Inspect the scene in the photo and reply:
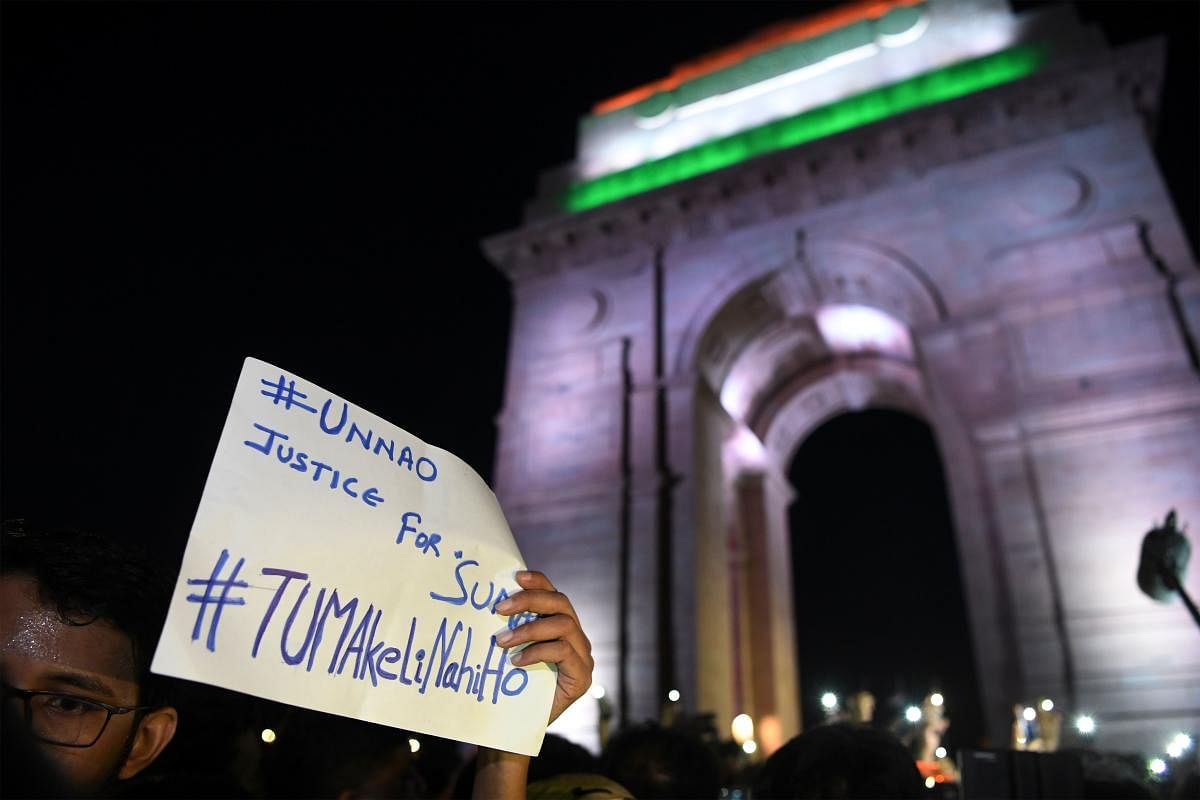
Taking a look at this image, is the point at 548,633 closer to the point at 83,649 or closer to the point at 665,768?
the point at 83,649

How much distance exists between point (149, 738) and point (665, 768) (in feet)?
7.00

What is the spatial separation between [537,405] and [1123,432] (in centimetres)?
1042

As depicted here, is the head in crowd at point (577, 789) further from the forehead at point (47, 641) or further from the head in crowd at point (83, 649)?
the forehead at point (47, 641)

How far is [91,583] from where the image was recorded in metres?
2.01

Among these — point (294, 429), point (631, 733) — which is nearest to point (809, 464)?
point (631, 733)

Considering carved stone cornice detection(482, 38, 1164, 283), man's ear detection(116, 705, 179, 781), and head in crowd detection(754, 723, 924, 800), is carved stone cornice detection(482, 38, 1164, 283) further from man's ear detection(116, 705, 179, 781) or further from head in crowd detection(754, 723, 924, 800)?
man's ear detection(116, 705, 179, 781)

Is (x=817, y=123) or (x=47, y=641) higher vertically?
(x=817, y=123)

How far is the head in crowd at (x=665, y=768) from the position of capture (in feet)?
11.2

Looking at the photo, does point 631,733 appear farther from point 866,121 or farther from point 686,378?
point 866,121

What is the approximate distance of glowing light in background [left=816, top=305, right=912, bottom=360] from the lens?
687 inches

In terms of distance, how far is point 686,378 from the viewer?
16.0 m

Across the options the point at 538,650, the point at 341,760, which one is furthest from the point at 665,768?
the point at 538,650

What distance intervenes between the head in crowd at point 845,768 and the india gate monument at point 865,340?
31.5 ft

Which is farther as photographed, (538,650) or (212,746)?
(212,746)
